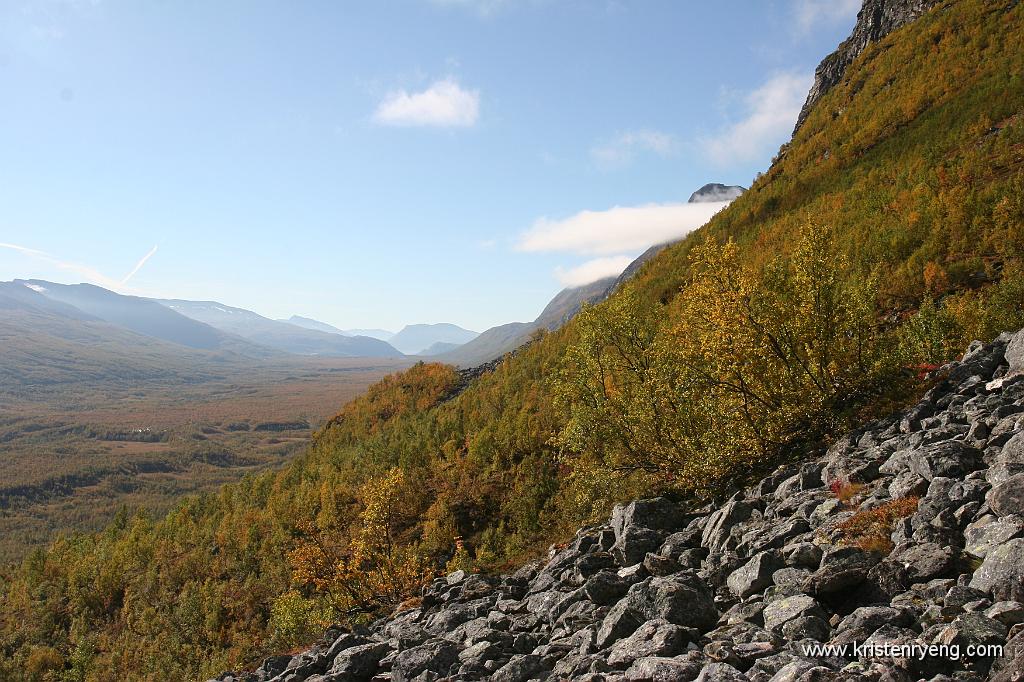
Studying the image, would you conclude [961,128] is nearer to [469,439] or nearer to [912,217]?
[912,217]

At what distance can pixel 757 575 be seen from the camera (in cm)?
1191

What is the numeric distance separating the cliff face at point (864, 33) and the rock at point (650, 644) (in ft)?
311

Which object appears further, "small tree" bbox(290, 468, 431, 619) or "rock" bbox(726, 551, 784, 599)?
"small tree" bbox(290, 468, 431, 619)

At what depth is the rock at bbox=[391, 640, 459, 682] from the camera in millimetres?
13914

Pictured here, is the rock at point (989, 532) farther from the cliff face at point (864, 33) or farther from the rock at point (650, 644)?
the cliff face at point (864, 33)

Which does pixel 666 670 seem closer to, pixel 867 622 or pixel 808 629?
pixel 808 629

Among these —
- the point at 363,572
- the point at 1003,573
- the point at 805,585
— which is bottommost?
the point at 363,572

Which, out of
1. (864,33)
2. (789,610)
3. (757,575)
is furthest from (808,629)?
(864,33)

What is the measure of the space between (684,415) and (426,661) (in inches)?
549

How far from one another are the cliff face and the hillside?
1238mm

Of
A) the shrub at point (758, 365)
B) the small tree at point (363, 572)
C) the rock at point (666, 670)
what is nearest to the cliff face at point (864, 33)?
the shrub at point (758, 365)

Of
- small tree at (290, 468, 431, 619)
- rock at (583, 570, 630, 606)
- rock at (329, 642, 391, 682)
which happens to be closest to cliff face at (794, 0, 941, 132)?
small tree at (290, 468, 431, 619)

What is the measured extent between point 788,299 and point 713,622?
42.6ft

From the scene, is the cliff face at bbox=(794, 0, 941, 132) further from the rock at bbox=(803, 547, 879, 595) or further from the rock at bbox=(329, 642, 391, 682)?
the rock at bbox=(329, 642, 391, 682)
